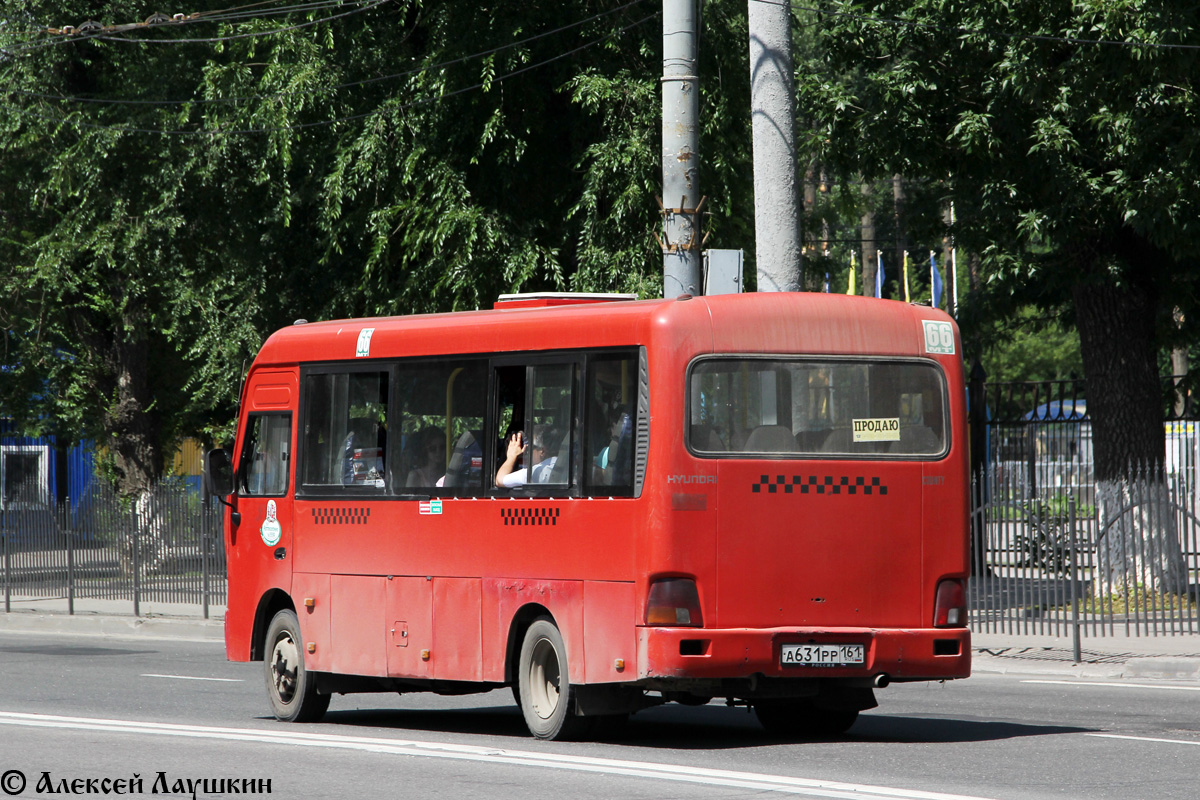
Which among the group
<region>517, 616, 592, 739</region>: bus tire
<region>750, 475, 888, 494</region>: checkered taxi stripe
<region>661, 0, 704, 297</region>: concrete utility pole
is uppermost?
<region>661, 0, 704, 297</region>: concrete utility pole

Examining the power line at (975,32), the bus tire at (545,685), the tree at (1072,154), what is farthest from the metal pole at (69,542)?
the bus tire at (545,685)

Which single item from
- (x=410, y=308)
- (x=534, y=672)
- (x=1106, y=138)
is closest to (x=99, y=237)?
(x=410, y=308)

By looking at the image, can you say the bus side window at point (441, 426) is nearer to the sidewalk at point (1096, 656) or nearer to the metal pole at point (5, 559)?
the sidewalk at point (1096, 656)

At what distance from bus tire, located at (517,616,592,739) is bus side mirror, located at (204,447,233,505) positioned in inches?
138

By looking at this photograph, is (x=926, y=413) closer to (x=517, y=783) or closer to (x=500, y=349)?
(x=500, y=349)

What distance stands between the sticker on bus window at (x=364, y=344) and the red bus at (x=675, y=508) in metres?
0.43

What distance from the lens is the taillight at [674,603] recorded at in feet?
32.3

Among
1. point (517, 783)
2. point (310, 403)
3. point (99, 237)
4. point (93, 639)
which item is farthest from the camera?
point (99, 237)

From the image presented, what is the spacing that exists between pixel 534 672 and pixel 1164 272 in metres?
12.7

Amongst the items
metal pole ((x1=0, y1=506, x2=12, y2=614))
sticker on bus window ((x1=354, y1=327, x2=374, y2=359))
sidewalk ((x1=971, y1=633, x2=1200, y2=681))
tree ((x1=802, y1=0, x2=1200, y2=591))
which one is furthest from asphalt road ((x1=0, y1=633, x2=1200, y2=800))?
metal pole ((x1=0, y1=506, x2=12, y2=614))

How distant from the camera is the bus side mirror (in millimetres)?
13141

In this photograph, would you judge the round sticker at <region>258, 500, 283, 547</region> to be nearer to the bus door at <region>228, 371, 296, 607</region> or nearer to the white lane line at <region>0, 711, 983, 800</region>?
the bus door at <region>228, 371, 296, 607</region>

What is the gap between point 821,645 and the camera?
10070mm

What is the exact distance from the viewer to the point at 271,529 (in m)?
12.9
